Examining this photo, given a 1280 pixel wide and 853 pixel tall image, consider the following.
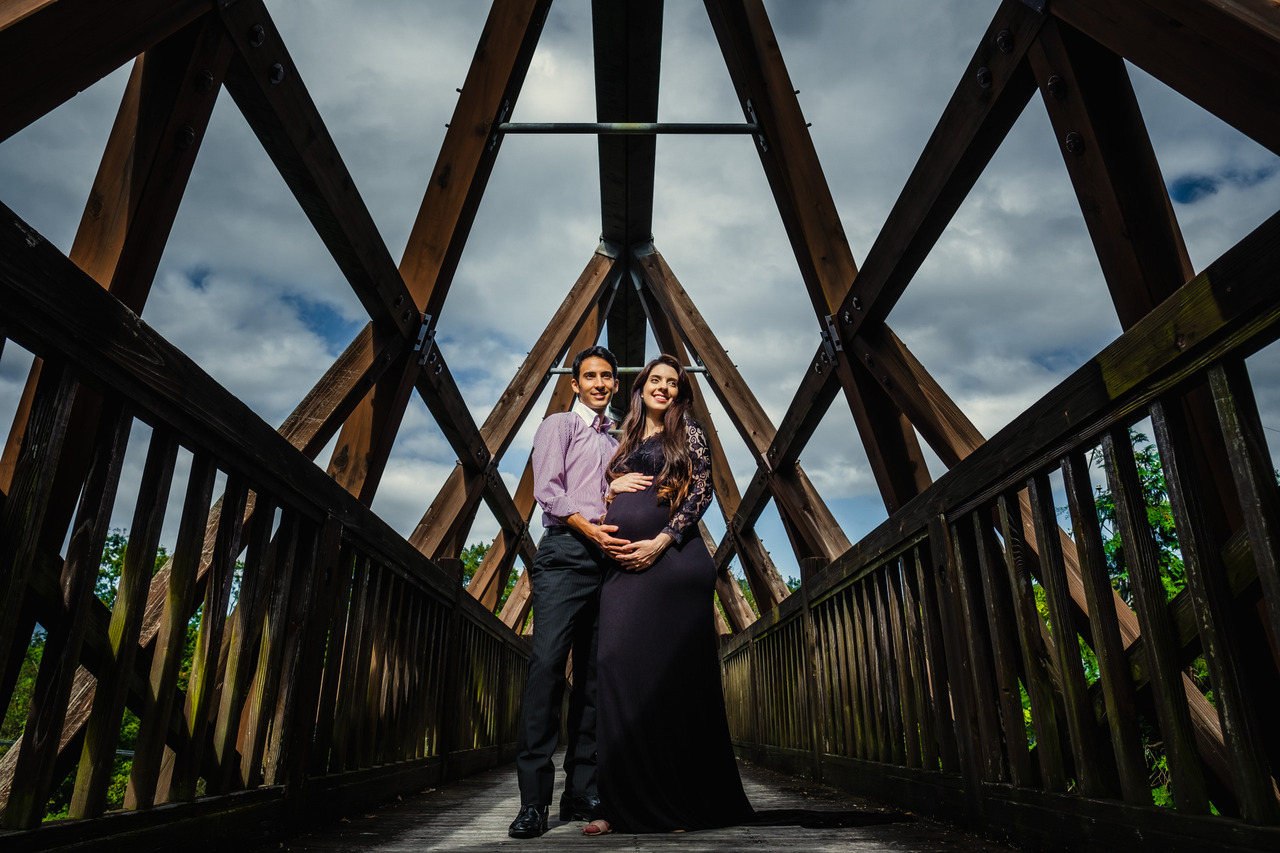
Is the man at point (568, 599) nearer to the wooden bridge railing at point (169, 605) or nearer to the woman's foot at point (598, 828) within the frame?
the woman's foot at point (598, 828)

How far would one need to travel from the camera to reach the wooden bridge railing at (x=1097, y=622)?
1.16m

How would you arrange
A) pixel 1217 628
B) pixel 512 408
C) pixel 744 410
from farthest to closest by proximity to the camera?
pixel 512 408
pixel 744 410
pixel 1217 628

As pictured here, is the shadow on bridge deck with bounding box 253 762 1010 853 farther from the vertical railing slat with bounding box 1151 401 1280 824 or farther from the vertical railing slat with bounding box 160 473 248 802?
the vertical railing slat with bounding box 1151 401 1280 824

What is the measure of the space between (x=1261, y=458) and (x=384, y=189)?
508 centimetres

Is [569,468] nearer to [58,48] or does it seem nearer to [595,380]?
[595,380]

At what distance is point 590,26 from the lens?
16.7ft

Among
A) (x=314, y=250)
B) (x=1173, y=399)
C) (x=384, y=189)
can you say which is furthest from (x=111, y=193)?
(x=384, y=189)

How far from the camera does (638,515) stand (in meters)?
2.58

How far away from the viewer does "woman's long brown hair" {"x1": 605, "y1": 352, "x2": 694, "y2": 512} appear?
263 centimetres

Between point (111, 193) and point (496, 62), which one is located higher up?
point (496, 62)

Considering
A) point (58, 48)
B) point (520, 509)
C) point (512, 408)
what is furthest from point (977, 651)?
point (520, 509)

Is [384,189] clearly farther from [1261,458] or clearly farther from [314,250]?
[1261,458]

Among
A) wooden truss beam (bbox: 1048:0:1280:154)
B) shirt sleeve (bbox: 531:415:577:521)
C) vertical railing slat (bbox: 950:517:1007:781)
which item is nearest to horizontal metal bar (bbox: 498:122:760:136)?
shirt sleeve (bbox: 531:415:577:521)

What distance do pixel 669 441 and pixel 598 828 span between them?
3.62 ft
